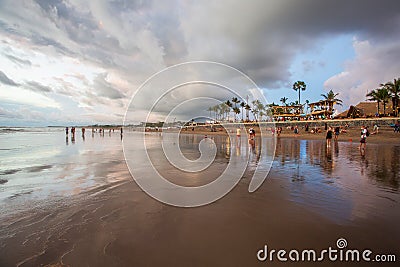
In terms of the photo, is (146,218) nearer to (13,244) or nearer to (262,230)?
(13,244)

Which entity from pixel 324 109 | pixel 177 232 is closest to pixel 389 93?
pixel 324 109

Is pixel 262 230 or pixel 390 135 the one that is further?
pixel 390 135

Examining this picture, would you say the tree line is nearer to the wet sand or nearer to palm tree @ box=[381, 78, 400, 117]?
palm tree @ box=[381, 78, 400, 117]

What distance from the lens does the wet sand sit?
3117 millimetres

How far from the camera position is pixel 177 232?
388 cm

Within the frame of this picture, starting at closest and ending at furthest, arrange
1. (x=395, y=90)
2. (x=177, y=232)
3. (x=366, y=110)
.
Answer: (x=177, y=232), (x=395, y=90), (x=366, y=110)

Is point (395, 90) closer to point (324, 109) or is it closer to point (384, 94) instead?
point (384, 94)

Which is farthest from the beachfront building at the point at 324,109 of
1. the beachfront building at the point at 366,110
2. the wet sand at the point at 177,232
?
the wet sand at the point at 177,232

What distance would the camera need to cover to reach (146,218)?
451 centimetres

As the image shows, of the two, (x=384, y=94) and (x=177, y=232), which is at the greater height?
(x=384, y=94)

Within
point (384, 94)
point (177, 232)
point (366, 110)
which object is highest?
point (384, 94)

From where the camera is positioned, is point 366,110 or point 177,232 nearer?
point 177,232

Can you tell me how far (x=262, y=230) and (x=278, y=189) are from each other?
3.25 meters

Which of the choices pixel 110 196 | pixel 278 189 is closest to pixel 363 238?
pixel 278 189
